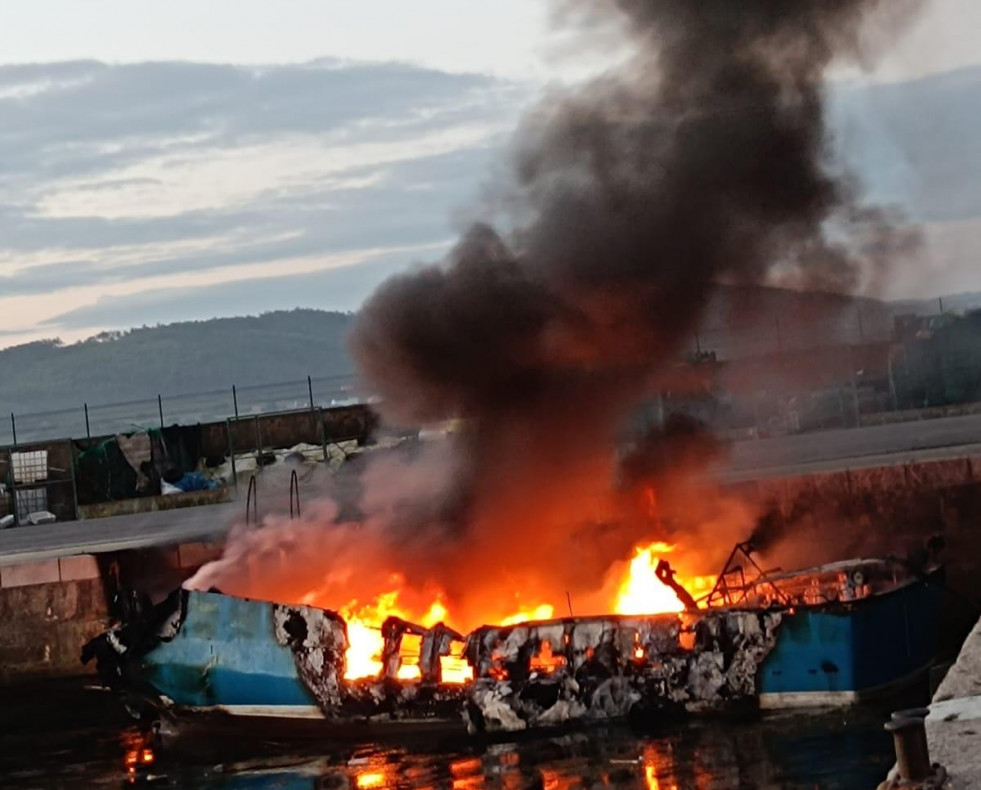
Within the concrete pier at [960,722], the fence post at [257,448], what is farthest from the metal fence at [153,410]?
the concrete pier at [960,722]

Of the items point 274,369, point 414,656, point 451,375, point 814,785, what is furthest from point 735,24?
point 274,369

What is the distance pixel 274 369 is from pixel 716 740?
177780mm

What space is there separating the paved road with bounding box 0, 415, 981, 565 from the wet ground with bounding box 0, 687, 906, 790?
9218 millimetres

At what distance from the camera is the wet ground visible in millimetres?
19469

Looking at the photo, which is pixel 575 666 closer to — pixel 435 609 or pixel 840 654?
pixel 840 654

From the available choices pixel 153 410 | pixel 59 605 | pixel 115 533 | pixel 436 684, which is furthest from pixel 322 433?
pixel 153 410

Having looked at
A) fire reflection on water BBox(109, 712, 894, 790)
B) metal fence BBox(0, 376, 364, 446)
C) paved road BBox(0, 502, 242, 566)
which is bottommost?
fire reflection on water BBox(109, 712, 894, 790)

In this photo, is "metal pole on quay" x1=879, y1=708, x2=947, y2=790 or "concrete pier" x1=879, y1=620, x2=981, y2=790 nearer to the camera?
"metal pole on quay" x1=879, y1=708, x2=947, y2=790

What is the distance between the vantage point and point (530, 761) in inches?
840

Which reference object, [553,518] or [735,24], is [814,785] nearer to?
[553,518]

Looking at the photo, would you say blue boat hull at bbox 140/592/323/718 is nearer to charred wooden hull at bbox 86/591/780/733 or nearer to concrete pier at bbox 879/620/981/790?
charred wooden hull at bbox 86/591/780/733

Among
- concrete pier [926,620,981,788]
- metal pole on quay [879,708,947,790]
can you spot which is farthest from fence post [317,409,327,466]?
metal pole on quay [879,708,947,790]

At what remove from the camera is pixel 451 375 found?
91.8ft

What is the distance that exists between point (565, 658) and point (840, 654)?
3.58 m
